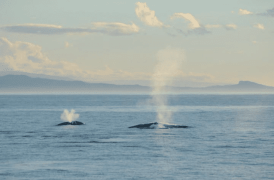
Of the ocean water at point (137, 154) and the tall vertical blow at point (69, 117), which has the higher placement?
the tall vertical blow at point (69, 117)

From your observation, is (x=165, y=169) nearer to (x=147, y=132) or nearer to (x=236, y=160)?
(x=236, y=160)

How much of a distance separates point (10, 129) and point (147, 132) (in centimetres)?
2308

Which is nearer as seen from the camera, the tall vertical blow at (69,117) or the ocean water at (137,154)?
the ocean water at (137,154)

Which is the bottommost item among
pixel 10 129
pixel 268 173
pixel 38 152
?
pixel 268 173

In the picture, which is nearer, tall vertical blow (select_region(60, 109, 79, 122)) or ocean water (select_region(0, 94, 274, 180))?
ocean water (select_region(0, 94, 274, 180))

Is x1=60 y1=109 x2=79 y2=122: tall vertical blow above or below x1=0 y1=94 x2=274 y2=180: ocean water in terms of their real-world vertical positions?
above

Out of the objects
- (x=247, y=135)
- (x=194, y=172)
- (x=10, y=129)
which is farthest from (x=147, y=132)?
(x=194, y=172)

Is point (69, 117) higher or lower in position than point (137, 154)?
higher

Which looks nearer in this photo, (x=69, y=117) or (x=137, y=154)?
(x=137, y=154)

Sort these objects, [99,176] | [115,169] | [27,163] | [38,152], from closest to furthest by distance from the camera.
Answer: [99,176], [115,169], [27,163], [38,152]

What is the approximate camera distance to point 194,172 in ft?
138

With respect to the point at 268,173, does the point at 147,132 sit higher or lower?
higher

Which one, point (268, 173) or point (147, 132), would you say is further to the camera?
point (147, 132)

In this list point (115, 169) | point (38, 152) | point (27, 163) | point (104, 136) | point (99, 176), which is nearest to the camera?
point (99, 176)
